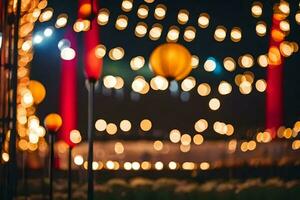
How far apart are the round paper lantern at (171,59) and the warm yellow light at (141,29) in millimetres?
3070

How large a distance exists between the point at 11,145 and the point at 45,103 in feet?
13.8

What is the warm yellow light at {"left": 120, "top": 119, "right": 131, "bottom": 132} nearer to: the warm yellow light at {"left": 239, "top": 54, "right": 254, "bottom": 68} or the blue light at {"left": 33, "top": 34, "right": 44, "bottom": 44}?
the blue light at {"left": 33, "top": 34, "right": 44, "bottom": 44}

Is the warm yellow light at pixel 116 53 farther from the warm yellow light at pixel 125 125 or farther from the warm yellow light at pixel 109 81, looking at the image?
the warm yellow light at pixel 125 125

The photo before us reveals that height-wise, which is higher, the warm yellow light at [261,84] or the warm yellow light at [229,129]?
the warm yellow light at [261,84]

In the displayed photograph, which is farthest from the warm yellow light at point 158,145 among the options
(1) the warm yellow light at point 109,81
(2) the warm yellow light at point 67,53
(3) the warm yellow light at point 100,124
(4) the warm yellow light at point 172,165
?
(2) the warm yellow light at point 67,53

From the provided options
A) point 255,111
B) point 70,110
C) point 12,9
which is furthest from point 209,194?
point 12,9

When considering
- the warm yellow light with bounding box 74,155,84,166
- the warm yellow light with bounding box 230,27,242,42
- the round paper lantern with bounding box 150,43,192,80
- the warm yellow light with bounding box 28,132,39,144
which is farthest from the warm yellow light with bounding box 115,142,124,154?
the round paper lantern with bounding box 150,43,192,80

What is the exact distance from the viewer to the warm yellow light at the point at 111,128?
364 inches

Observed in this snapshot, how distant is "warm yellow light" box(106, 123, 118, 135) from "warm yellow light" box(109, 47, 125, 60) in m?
0.83

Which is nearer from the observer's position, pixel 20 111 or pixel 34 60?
pixel 20 111

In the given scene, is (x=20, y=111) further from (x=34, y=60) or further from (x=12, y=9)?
(x=12, y=9)

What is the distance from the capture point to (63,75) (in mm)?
9203

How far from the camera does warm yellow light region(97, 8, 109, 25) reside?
8855 mm

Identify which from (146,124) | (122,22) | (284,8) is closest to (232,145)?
(146,124)
